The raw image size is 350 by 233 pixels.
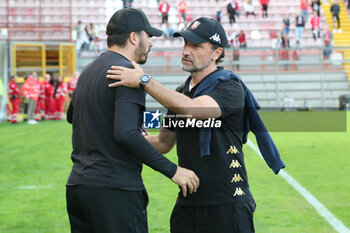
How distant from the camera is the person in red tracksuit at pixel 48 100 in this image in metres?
23.5

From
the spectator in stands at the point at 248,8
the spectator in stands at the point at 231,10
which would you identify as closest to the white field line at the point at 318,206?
the spectator in stands at the point at 231,10

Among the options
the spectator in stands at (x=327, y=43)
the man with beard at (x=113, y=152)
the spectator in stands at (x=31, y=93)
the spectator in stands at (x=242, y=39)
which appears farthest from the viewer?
the spectator in stands at (x=242, y=39)

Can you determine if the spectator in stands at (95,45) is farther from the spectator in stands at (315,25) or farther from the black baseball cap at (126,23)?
the black baseball cap at (126,23)

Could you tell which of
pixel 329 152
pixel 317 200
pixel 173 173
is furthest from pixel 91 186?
pixel 329 152

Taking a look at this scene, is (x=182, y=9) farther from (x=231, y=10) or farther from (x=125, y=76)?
(x=125, y=76)

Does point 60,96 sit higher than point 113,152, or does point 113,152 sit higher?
point 113,152

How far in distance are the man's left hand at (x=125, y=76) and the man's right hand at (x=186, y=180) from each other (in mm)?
562

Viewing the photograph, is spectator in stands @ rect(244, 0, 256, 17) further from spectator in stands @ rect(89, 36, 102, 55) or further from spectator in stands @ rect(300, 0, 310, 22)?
spectator in stands @ rect(89, 36, 102, 55)

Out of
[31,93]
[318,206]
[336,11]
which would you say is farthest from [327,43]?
[318,206]

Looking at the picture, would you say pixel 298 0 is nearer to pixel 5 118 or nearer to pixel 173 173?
pixel 5 118

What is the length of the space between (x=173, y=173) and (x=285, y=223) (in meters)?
3.86

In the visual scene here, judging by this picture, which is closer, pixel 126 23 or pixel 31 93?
pixel 126 23

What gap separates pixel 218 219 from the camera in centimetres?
384

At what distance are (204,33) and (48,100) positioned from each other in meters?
20.6
